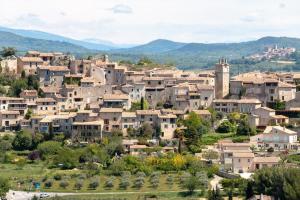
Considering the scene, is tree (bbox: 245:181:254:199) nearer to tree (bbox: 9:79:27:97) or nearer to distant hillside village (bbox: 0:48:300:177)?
distant hillside village (bbox: 0:48:300:177)

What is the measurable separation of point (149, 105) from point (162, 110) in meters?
3.42

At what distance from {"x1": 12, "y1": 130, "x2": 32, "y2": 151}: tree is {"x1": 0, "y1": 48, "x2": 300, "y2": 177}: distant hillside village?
1.69 meters

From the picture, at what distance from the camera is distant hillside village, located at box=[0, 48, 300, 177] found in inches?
2170

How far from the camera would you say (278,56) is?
535 feet

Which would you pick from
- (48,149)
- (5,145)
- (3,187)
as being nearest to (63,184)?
(3,187)

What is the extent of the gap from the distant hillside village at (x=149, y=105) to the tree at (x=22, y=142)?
1689mm

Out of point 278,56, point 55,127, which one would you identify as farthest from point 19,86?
point 278,56

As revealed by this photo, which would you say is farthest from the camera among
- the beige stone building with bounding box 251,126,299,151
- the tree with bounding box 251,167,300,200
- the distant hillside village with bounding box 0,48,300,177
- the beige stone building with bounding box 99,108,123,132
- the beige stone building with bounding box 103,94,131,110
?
the beige stone building with bounding box 103,94,131,110

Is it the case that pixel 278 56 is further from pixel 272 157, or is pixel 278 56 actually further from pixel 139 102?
pixel 272 157

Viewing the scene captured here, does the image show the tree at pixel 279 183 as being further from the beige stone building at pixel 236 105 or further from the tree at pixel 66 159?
the beige stone building at pixel 236 105

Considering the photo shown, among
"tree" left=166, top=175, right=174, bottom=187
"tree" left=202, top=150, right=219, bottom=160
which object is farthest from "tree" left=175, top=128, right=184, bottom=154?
"tree" left=166, top=175, right=174, bottom=187

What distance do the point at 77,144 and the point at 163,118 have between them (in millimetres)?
6550

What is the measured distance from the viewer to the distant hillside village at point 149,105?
5512 centimetres

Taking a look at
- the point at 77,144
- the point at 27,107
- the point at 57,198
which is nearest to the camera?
the point at 57,198
